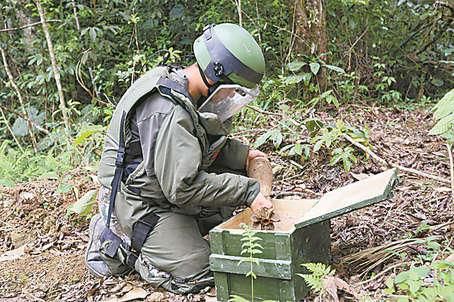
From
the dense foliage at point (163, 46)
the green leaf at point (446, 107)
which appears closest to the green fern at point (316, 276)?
the green leaf at point (446, 107)

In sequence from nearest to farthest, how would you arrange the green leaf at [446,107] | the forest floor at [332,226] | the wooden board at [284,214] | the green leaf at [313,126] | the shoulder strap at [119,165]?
1. the green leaf at [446,107]
2. the forest floor at [332,226]
3. the wooden board at [284,214]
4. the shoulder strap at [119,165]
5. the green leaf at [313,126]

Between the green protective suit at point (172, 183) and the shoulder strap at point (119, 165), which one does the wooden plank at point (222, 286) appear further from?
the shoulder strap at point (119, 165)

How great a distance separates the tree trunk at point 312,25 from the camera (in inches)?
239

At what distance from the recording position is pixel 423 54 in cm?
818

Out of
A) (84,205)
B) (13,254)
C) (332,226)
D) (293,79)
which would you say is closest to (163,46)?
(293,79)

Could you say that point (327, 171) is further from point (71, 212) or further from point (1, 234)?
point (1, 234)

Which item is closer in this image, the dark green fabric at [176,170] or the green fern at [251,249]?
the green fern at [251,249]

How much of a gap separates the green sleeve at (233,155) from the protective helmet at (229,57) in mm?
623

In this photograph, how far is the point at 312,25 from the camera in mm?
6090

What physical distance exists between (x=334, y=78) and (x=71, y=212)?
3479 mm

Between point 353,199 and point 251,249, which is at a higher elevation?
point 353,199

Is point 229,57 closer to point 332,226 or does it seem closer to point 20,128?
point 332,226

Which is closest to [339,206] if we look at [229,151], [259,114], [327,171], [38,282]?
[229,151]

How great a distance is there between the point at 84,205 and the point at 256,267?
6.76ft
